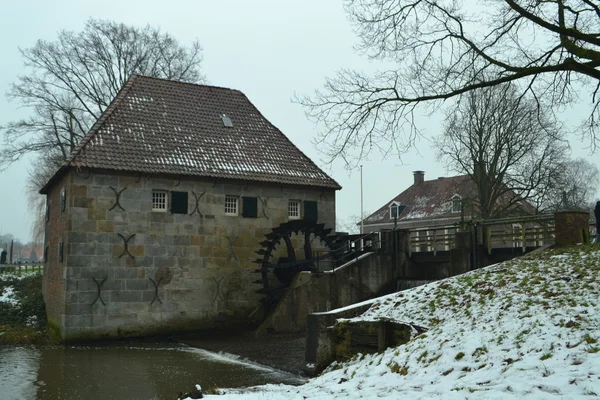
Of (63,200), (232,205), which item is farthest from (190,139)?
(63,200)

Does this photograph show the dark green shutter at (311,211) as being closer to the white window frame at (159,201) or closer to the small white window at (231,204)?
the small white window at (231,204)

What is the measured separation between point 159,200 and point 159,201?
4cm

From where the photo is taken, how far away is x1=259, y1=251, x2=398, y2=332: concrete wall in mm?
18078

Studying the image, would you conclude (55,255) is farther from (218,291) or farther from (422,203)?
(422,203)

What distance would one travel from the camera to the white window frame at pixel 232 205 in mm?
20750

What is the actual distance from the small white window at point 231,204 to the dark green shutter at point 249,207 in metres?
0.27

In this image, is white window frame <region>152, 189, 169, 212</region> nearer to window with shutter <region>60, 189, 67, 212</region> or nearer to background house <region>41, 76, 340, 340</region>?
background house <region>41, 76, 340, 340</region>

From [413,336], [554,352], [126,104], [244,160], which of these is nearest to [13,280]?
[126,104]

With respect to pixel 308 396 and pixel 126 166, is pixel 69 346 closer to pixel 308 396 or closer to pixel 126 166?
pixel 126 166

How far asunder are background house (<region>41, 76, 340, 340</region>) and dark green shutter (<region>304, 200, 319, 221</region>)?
0.04m

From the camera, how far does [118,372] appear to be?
1304cm

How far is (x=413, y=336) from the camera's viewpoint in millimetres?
9766

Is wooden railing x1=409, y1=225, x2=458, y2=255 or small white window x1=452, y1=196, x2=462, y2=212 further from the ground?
small white window x1=452, y1=196, x2=462, y2=212

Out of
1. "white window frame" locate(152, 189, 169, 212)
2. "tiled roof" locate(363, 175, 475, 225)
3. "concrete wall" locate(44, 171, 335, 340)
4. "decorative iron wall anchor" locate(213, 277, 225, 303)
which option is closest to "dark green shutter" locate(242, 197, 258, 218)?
"concrete wall" locate(44, 171, 335, 340)
